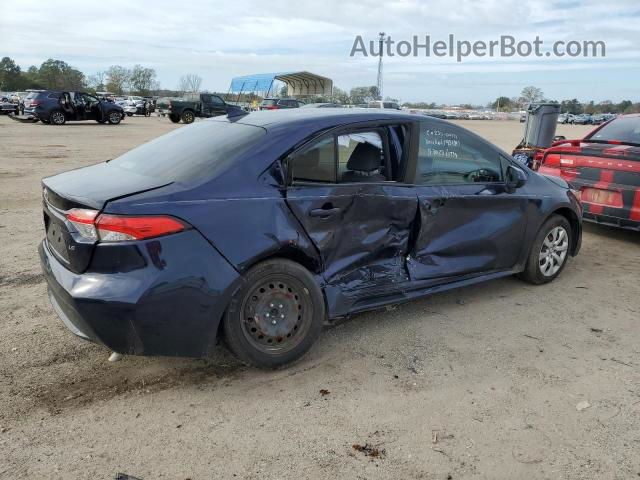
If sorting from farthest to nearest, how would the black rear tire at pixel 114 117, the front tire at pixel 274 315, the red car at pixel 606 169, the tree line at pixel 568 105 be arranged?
the tree line at pixel 568 105
the black rear tire at pixel 114 117
the red car at pixel 606 169
the front tire at pixel 274 315

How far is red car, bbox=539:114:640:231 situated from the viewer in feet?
19.8

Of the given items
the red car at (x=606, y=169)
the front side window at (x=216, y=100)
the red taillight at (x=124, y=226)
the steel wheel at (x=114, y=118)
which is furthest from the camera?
the front side window at (x=216, y=100)

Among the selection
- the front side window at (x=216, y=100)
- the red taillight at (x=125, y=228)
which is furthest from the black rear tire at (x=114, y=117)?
the red taillight at (x=125, y=228)

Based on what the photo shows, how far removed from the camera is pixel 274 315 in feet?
10.9

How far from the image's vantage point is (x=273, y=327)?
3.32 meters

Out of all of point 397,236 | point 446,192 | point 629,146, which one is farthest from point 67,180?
point 629,146

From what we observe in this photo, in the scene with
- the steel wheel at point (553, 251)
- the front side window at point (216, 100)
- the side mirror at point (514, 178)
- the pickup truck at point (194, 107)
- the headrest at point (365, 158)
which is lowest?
the steel wheel at point (553, 251)

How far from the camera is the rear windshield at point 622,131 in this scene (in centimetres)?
673

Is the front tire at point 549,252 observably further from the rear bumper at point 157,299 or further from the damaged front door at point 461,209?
the rear bumper at point 157,299

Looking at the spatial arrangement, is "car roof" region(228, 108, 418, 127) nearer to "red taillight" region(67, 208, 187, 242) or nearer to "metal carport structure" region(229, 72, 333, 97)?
"red taillight" region(67, 208, 187, 242)

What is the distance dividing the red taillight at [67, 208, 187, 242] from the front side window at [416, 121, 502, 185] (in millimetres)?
1940

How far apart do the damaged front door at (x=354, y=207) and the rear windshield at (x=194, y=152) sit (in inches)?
15.1

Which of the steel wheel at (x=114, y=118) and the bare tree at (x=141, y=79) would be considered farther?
the bare tree at (x=141, y=79)

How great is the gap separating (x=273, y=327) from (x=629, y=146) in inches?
207
